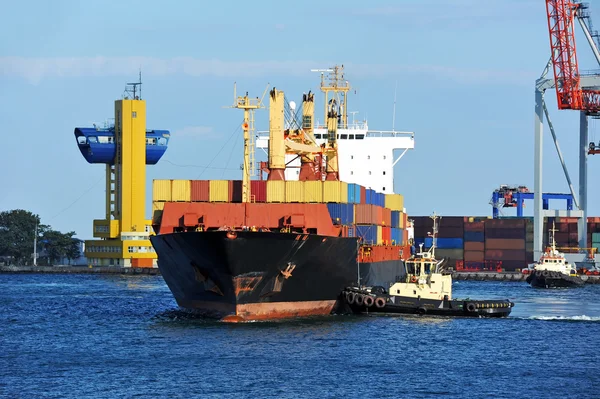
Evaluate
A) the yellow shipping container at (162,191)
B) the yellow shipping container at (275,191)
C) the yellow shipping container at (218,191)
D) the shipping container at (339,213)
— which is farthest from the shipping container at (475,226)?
the yellow shipping container at (162,191)

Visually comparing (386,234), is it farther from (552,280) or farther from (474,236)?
(474,236)

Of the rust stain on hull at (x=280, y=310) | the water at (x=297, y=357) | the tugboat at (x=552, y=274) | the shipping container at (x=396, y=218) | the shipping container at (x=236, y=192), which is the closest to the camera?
the water at (x=297, y=357)

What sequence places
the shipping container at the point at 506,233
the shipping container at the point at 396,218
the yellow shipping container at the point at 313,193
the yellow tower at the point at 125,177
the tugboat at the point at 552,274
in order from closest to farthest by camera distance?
the yellow shipping container at the point at 313,193 < the shipping container at the point at 396,218 < the tugboat at the point at 552,274 < the shipping container at the point at 506,233 < the yellow tower at the point at 125,177

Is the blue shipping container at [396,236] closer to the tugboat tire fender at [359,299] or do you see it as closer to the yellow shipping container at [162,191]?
the tugboat tire fender at [359,299]

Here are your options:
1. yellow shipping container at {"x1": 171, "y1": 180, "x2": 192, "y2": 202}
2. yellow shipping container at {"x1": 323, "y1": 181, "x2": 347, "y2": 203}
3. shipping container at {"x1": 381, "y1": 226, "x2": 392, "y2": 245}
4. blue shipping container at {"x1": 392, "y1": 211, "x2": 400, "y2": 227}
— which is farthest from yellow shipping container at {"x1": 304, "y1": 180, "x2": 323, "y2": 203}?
blue shipping container at {"x1": 392, "y1": 211, "x2": 400, "y2": 227}

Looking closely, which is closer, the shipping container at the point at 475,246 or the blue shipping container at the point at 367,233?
the blue shipping container at the point at 367,233

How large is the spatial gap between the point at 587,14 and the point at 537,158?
14394 mm

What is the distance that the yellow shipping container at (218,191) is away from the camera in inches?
2021

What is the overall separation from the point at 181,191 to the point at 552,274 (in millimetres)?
46986

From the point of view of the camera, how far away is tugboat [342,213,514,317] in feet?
166

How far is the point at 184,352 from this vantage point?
3912 cm

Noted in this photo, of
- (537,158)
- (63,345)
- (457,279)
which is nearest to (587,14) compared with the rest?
(537,158)

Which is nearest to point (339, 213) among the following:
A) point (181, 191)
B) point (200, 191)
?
point (200, 191)

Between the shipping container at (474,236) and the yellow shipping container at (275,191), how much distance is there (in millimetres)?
74053
